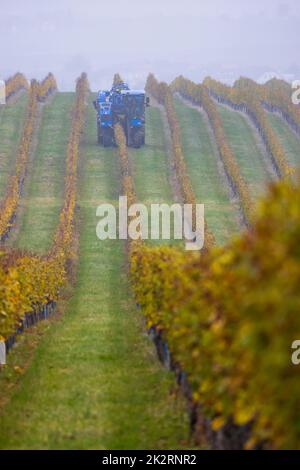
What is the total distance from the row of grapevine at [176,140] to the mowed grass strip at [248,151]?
200 inches

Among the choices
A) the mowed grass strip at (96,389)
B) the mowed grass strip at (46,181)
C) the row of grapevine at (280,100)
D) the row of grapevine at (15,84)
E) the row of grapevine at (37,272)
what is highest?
the row of grapevine at (15,84)

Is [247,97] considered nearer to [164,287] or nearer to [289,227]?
[164,287]

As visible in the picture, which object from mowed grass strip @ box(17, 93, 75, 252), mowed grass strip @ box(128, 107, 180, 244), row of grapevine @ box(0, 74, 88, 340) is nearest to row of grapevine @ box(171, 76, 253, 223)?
mowed grass strip @ box(128, 107, 180, 244)

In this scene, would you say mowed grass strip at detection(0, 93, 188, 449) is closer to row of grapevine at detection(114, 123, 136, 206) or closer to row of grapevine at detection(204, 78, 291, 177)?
row of grapevine at detection(114, 123, 136, 206)

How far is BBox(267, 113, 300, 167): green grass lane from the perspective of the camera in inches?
3290

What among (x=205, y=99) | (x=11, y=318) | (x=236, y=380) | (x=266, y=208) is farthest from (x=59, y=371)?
(x=205, y=99)

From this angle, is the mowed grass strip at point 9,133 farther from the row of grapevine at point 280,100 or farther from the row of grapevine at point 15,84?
the row of grapevine at point 280,100

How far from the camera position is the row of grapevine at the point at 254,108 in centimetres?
7994

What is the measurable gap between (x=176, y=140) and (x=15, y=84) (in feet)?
133

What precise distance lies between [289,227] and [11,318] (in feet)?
62.5

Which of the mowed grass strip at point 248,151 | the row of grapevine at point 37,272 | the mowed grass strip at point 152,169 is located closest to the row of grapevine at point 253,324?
the row of grapevine at point 37,272

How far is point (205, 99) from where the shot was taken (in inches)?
4094

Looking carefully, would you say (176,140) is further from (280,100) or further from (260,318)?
(260,318)

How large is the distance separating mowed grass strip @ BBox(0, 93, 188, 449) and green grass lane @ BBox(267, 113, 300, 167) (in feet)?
125
